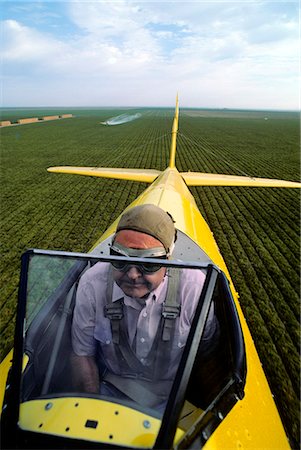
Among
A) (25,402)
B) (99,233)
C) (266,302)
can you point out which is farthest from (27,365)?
(99,233)

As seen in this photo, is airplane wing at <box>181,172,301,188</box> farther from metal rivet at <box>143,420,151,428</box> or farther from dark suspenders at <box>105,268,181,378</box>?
metal rivet at <box>143,420,151,428</box>

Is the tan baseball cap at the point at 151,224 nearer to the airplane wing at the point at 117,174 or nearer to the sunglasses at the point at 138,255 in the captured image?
the sunglasses at the point at 138,255

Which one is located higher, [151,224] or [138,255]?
[151,224]

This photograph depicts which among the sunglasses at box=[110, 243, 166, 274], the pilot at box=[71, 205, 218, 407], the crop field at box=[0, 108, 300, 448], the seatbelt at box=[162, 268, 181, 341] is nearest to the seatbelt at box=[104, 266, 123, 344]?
the pilot at box=[71, 205, 218, 407]

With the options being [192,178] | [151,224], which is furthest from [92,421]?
[192,178]

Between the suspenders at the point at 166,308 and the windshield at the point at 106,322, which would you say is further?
the suspenders at the point at 166,308

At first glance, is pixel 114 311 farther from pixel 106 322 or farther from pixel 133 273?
pixel 133 273

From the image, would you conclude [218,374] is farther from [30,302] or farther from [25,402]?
[30,302]

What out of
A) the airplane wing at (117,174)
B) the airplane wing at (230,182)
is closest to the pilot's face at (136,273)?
the airplane wing at (230,182)
